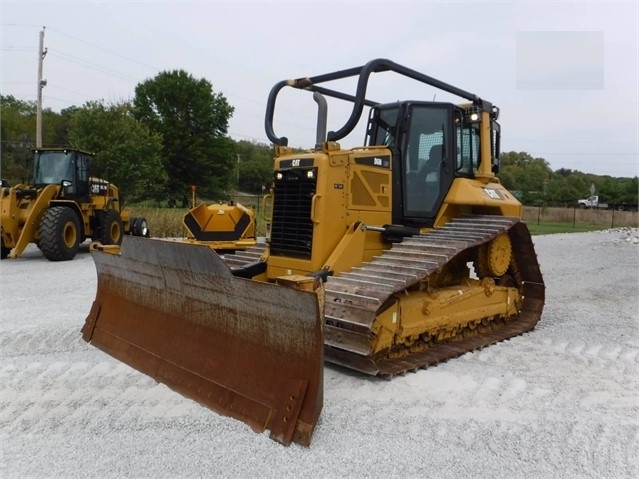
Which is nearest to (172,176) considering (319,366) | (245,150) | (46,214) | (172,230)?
(172,230)

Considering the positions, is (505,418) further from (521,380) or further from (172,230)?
(172,230)

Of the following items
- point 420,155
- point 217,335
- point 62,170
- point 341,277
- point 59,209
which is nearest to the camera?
point 217,335

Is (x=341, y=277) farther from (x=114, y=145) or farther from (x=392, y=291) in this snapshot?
(x=114, y=145)

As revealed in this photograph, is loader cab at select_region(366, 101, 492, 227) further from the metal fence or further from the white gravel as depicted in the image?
the metal fence

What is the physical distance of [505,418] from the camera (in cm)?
370

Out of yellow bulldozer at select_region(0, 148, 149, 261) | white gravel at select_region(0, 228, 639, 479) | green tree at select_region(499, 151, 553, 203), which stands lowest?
white gravel at select_region(0, 228, 639, 479)

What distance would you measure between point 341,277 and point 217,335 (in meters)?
1.28

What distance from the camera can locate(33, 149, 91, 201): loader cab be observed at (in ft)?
40.3

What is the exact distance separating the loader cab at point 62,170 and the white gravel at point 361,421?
718 centimetres

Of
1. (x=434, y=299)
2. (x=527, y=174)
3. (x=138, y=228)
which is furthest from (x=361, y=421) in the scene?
(x=527, y=174)

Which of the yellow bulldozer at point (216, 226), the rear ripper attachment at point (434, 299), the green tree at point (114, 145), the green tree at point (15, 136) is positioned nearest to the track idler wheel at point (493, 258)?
the rear ripper attachment at point (434, 299)

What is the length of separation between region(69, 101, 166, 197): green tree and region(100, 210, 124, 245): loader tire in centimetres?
1218

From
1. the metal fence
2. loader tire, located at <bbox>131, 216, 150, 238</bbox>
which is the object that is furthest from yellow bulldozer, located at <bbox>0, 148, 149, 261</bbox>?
the metal fence

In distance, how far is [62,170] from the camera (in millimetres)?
12305
